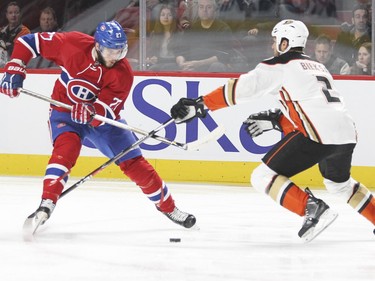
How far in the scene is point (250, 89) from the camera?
14.2ft

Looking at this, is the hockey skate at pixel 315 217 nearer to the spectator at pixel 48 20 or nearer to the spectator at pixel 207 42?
the spectator at pixel 207 42

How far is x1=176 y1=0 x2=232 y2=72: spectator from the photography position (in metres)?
6.74

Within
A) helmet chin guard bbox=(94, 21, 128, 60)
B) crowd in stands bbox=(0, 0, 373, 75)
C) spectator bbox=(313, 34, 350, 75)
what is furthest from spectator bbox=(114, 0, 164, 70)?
helmet chin guard bbox=(94, 21, 128, 60)

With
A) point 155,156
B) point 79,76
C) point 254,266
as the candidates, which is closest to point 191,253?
point 254,266

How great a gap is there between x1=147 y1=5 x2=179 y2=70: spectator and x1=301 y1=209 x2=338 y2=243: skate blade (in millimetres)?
2580

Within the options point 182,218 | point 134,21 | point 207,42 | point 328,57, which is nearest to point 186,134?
point 207,42

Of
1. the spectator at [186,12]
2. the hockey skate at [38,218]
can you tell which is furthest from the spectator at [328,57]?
the hockey skate at [38,218]

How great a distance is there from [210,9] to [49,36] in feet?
6.88

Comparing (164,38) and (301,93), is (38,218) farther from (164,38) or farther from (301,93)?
(164,38)

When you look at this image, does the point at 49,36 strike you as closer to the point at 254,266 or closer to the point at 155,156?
the point at 254,266

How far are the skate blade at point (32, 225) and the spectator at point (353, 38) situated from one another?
270cm

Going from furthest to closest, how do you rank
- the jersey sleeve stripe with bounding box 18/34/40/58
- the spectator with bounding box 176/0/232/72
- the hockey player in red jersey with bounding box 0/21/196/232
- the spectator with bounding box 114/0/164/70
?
the spectator with bounding box 114/0/164/70 < the spectator with bounding box 176/0/232/72 < the jersey sleeve stripe with bounding box 18/34/40/58 < the hockey player in red jersey with bounding box 0/21/196/232

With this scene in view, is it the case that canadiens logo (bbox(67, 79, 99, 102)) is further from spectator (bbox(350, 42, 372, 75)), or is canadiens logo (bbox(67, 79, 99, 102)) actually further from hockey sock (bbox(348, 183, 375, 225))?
spectator (bbox(350, 42, 372, 75))

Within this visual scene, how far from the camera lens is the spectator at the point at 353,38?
656 centimetres
